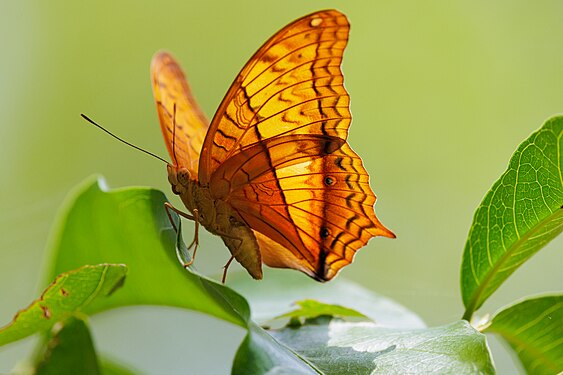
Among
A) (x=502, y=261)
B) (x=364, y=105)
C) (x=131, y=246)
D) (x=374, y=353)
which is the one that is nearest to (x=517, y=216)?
(x=502, y=261)

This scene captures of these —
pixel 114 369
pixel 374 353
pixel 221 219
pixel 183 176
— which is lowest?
pixel 114 369

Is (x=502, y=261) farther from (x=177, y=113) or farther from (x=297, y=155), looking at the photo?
(x=177, y=113)

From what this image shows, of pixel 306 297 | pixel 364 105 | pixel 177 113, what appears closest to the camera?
pixel 306 297

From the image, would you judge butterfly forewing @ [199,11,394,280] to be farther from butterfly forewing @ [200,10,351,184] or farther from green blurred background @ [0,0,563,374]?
green blurred background @ [0,0,563,374]

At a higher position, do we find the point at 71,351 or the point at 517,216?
the point at 517,216

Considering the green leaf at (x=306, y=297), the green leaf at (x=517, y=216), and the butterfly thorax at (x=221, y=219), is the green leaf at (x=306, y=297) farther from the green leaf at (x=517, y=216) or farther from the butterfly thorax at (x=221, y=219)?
the green leaf at (x=517, y=216)

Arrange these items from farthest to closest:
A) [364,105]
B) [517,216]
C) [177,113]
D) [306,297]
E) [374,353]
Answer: [364,105], [177,113], [306,297], [517,216], [374,353]

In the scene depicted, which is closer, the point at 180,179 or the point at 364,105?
the point at 180,179
